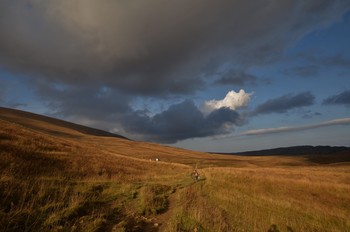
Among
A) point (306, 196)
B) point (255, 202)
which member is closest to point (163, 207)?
point (255, 202)

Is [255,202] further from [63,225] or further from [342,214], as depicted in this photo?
[63,225]

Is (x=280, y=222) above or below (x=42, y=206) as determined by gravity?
below

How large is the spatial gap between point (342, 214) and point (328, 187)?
11.3 meters

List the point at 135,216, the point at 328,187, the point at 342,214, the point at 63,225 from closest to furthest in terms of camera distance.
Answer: the point at 63,225
the point at 135,216
the point at 342,214
the point at 328,187

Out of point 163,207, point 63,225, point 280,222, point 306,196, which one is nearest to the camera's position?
point 63,225

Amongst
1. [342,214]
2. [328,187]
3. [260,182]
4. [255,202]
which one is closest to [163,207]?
[255,202]

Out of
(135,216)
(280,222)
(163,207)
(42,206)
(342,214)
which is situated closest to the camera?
(42,206)

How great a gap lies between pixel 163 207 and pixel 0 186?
22.6ft

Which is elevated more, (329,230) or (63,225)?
(63,225)

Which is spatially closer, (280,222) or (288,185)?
(280,222)

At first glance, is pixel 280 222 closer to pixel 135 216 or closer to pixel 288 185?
pixel 135 216

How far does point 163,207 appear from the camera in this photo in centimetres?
1283

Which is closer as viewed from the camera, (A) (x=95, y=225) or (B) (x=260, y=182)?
(A) (x=95, y=225)

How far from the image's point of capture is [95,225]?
26.3ft
